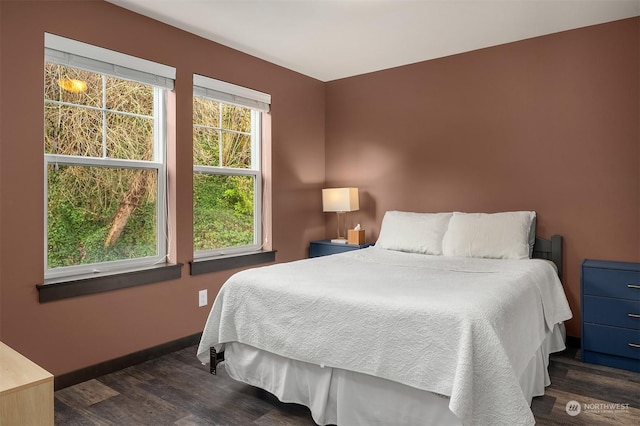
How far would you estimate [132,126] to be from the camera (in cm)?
311

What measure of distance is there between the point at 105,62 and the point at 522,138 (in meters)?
3.25

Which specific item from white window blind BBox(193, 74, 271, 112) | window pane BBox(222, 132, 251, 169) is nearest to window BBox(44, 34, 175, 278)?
white window blind BBox(193, 74, 271, 112)

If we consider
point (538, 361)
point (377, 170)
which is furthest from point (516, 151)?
point (538, 361)

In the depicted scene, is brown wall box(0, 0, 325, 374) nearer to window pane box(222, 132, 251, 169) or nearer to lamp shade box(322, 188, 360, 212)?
window pane box(222, 132, 251, 169)

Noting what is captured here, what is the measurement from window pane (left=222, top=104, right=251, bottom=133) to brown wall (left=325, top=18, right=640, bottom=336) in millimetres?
1189

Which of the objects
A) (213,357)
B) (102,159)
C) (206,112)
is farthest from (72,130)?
(213,357)

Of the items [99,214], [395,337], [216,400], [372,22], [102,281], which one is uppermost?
[372,22]

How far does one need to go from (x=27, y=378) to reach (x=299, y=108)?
11.7 ft

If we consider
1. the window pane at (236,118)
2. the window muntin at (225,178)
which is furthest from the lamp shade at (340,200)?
the window pane at (236,118)

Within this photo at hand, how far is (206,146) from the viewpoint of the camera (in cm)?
363

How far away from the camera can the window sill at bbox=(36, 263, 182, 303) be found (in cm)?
255

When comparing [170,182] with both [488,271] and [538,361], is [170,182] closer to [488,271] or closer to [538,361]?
[488,271]

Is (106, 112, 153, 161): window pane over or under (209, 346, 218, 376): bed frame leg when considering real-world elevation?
over

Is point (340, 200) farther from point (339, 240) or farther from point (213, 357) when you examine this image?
point (213, 357)
